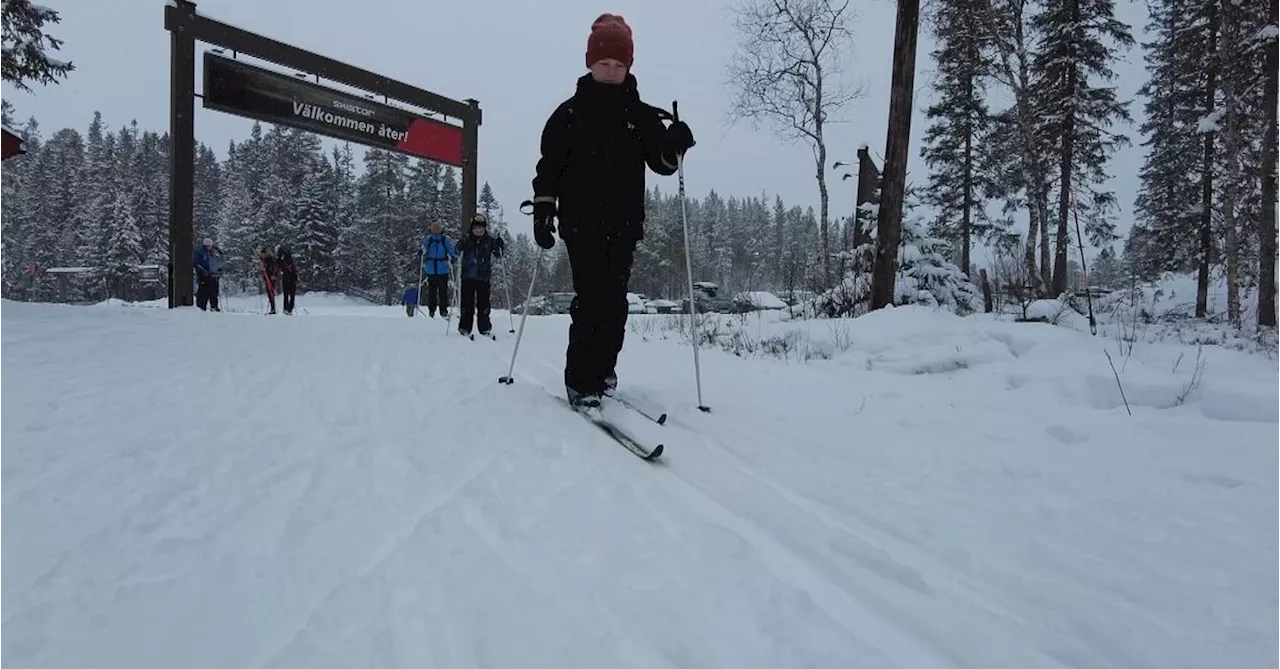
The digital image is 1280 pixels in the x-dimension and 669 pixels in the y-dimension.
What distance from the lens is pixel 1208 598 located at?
5.11ft

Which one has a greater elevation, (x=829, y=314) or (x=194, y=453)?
(x=829, y=314)

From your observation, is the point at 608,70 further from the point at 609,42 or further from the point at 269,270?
the point at 269,270

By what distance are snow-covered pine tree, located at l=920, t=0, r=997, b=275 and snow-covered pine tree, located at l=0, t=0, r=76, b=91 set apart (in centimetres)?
2317

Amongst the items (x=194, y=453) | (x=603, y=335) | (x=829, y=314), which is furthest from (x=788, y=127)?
(x=194, y=453)

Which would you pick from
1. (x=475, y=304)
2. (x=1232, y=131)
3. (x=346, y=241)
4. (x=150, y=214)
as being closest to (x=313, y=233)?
(x=346, y=241)

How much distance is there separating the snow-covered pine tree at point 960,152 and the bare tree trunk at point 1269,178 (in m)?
7.84

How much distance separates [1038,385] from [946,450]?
64.3 inches

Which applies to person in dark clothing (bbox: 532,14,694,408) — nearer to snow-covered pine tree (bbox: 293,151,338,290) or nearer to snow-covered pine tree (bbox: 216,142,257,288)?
snow-covered pine tree (bbox: 293,151,338,290)

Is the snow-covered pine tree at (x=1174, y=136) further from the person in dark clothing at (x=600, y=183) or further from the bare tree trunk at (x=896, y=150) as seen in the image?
the person in dark clothing at (x=600, y=183)

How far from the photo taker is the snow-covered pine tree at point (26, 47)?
1078 cm

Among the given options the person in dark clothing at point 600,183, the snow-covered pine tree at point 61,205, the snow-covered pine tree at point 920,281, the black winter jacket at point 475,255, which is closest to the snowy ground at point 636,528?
the person in dark clothing at point 600,183

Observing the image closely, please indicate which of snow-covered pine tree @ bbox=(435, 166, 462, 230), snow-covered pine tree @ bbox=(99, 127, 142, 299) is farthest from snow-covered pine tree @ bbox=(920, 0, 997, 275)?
snow-covered pine tree @ bbox=(99, 127, 142, 299)

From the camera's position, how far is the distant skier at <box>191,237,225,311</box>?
48.2 ft

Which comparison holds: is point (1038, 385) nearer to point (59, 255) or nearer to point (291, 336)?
point (291, 336)
